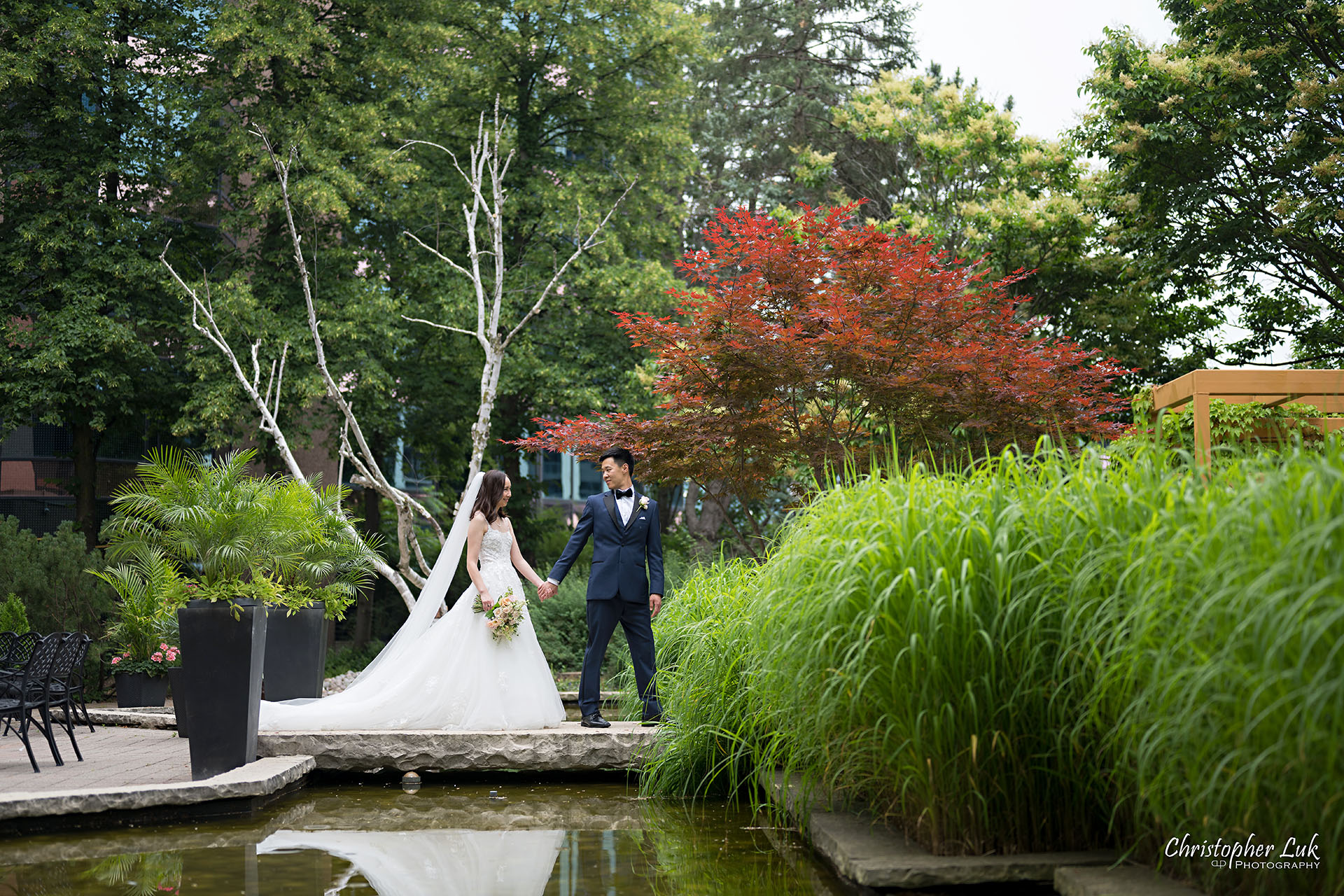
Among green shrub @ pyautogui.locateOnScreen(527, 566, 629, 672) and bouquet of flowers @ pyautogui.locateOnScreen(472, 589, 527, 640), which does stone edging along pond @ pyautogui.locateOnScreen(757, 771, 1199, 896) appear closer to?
bouquet of flowers @ pyautogui.locateOnScreen(472, 589, 527, 640)

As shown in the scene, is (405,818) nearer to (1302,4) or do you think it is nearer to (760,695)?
(760,695)

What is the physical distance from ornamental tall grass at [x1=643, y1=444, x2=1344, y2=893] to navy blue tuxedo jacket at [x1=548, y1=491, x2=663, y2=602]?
2207 mm

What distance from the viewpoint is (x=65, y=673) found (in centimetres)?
791

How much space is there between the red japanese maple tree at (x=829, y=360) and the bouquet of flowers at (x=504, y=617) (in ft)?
7.10

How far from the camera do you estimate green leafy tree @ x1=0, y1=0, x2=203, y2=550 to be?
15148mm

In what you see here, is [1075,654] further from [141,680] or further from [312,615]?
[141,680]

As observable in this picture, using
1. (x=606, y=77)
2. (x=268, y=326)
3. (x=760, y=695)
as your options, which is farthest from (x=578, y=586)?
(x=760, y=695)

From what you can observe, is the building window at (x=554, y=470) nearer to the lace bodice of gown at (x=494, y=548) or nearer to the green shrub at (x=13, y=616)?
the green shrub at (x=13, y=616)

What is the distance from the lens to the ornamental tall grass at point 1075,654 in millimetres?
2867

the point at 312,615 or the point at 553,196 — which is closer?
the point at 312,615

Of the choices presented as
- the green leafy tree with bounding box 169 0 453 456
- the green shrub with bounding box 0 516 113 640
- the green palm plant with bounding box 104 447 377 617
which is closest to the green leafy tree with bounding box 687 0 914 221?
the green leafy tree with bounding box 169 0 453 456

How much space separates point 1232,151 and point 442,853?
14.6 m

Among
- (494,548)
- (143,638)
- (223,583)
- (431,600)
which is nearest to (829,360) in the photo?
(494,548)

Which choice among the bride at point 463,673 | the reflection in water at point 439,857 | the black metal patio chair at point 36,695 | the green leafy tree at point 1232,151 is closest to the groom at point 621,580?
the bride at point 463,673
